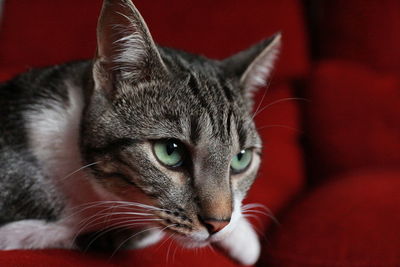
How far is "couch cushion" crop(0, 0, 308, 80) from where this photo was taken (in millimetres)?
1655

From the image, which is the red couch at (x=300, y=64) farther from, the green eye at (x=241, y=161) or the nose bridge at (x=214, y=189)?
the nose bridge at (x=214, y=189)

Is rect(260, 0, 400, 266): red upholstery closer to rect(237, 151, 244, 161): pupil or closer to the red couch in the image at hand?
the red couch

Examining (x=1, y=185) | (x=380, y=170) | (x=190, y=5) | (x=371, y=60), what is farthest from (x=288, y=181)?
(x=1, y=185)

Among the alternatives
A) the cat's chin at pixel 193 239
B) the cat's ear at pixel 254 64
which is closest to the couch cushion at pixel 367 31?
the cat's ear at pixel 254 64

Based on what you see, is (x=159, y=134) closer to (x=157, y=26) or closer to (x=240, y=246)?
(x=240, y=246)

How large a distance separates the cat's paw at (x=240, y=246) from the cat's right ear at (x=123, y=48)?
1.41 ft

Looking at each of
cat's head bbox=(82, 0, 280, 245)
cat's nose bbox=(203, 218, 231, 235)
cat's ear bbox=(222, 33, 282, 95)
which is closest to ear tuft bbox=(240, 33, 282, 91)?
cat's ear bbox=(222, 33, 282, 95)

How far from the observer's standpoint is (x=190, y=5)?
1.70 metres

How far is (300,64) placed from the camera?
1841mm

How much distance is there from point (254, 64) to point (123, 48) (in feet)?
1.15

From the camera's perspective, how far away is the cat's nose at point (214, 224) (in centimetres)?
84

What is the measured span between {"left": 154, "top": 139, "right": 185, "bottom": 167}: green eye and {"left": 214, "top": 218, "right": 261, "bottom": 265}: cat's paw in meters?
0.28

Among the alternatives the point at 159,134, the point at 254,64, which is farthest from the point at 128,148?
the point at 254,64

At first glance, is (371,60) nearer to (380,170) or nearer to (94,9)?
(380,170)
